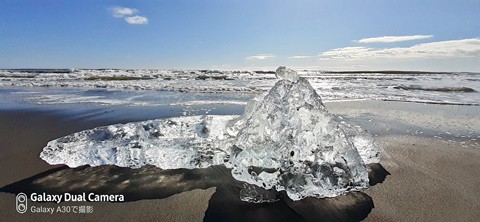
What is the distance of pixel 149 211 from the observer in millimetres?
2191

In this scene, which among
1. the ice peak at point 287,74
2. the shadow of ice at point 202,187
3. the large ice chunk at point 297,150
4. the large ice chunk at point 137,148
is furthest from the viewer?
the ice peak at point 287,74

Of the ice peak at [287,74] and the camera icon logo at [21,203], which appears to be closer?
the camera icon logo at [21,203]

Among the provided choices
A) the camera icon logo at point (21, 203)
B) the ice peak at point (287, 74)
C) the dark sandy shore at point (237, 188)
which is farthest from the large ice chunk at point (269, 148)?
the camera icon logo at point (21, 203)

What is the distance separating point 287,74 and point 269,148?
3.08 feet

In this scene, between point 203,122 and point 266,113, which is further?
point 203,122

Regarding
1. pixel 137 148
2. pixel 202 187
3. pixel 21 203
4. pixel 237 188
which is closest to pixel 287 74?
pixel 237 188

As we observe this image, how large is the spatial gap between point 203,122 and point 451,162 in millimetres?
3108

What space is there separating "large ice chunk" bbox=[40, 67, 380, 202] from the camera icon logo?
22.2 inches

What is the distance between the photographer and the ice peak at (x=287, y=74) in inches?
122

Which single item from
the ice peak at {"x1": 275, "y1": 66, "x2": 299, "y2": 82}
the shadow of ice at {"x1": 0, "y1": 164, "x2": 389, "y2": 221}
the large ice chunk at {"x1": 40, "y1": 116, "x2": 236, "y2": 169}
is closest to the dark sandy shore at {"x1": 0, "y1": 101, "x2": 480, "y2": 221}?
the shadow of ice at {"x1": 0, "y1": 164, "x2": 389, "y2": 221}

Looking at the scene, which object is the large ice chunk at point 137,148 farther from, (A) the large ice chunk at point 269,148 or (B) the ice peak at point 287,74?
(B) the ice peak at point 287,74

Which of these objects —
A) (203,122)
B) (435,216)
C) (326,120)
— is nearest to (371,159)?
(326,120)

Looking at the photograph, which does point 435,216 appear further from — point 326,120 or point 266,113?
point 266,113

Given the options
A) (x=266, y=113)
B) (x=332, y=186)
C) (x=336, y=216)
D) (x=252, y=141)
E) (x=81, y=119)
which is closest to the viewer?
(x=336, y=216)
